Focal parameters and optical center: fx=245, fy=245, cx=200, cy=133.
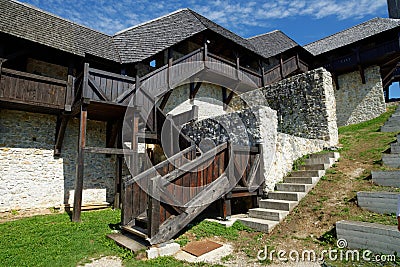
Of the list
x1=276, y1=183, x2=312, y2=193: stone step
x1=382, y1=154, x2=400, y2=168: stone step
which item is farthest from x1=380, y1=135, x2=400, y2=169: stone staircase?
x1=276, y1=183, x2=312, y2=193: stone step

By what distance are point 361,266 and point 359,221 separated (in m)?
1.04

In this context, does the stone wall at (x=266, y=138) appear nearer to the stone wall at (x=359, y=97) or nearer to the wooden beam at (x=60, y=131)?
the wooden beam at (x=60, y=131)

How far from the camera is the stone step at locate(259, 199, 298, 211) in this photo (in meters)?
5.07

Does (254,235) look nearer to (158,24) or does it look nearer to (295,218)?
(295,218)

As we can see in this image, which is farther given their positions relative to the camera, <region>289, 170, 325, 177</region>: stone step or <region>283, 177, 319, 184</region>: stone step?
<region>289, 170, 325, 177</region>: stone step

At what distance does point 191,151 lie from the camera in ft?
19.9

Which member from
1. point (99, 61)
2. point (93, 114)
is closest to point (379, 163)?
point (93, 114)

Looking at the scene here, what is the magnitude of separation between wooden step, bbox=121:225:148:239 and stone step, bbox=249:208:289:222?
2.34m

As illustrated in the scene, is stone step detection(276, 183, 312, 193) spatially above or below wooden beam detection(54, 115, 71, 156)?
below

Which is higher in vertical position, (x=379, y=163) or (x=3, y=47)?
(x=3, y=47)

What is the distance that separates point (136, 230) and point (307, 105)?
7.92 m

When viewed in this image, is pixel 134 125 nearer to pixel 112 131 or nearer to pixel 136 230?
pixel 112 131

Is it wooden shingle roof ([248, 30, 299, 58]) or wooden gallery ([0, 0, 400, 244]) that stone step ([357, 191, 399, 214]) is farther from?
wooden shingle roof ([248, 30, 299, 58])

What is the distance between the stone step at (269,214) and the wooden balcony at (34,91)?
655 cm
